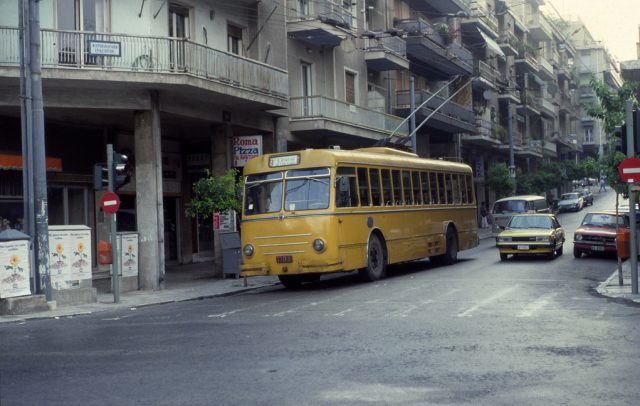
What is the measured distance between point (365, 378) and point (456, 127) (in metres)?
36.8

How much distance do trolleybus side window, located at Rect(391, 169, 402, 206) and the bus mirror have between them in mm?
2773

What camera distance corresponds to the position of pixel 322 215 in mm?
15938

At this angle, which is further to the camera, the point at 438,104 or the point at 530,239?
the point at 438,104

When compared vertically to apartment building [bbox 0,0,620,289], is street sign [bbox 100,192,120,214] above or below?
below

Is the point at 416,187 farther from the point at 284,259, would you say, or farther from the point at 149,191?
the point at 149,191

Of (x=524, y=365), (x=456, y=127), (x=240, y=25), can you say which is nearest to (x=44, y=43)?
(x=240, y=25)

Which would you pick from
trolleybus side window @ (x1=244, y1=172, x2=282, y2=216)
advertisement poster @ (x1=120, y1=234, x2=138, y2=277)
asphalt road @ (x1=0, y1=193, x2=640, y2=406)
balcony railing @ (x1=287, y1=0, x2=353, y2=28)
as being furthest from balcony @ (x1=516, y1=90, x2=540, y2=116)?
asphalt road @ (x1=0, y1=193, x2=640, y2=406)

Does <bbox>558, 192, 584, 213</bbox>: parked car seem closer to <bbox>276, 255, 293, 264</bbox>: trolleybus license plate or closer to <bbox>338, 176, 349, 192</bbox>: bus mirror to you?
<bbox>338, 176, 349, 192</bbox>: bus mirror

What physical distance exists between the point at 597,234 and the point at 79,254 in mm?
15846

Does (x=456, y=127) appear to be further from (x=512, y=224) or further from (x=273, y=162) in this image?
(x=273, y=162)

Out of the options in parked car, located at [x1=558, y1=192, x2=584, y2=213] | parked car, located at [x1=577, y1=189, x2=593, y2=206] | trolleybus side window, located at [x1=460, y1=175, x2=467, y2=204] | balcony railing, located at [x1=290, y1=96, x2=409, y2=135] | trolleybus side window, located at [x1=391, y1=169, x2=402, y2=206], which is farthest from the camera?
parked car, located at [x1=577, y1=189, x2=593, y2=206]

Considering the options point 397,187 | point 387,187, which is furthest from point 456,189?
point 387,187

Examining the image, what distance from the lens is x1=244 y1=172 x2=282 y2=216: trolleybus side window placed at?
1653cm

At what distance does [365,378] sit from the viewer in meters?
6.92
